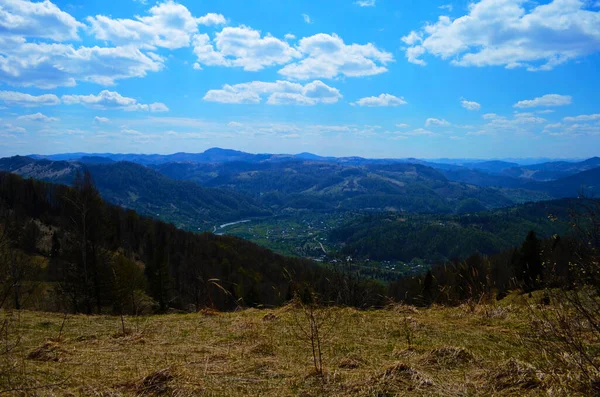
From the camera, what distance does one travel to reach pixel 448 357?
18.4 ft

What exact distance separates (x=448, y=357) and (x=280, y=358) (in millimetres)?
2878

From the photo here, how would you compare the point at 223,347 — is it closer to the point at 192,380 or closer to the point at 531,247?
the point at 192,380

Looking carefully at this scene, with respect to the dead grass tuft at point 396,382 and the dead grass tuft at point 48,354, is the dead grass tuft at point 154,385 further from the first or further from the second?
the dead grass tuft at point 396,382

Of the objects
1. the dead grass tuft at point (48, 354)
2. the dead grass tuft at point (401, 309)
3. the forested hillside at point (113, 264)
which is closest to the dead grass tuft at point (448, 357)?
the forested hillside at point (113, 264)

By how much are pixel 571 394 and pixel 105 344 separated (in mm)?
8468

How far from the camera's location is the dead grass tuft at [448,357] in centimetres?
546

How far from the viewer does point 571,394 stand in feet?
12.2

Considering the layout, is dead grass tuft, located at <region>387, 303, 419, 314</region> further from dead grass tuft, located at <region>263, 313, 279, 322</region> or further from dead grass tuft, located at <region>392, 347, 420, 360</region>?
dead grass tuft, located at <region>392, 347, 420, 360</region>

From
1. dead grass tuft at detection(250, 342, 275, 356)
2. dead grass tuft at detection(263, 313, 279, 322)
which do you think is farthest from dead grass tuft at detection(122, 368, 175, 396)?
dead grass tuft at detection(263, 313, 279, 322)

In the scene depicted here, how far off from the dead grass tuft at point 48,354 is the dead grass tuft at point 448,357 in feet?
22.0

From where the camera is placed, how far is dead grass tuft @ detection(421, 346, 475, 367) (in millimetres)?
5464

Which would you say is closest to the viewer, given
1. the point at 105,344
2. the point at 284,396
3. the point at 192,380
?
the point at 284,396

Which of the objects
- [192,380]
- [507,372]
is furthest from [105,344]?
[507,372]

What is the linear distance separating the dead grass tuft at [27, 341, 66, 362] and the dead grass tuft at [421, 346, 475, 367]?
6.69 m
